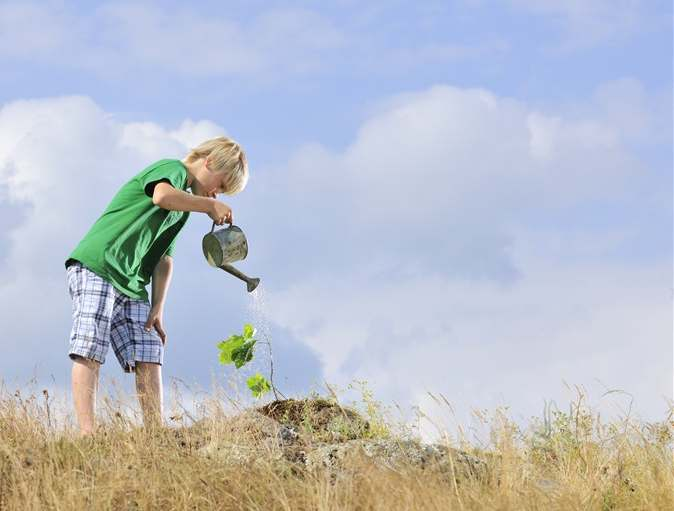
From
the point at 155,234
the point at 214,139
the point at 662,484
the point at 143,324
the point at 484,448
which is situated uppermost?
the point at 214,139

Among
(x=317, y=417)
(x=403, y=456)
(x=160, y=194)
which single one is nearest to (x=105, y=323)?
(x=160, y=194)

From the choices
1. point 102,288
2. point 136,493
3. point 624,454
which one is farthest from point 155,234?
point 624,454

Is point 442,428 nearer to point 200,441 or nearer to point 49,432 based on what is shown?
point 200,441

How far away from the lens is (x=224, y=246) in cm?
616

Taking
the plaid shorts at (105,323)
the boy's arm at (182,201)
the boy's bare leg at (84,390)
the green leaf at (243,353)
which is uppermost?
the boy's arm at (182,201)

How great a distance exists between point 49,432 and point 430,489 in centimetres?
253

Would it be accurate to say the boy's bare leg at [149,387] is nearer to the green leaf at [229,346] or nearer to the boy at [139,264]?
the boy at [139,264]

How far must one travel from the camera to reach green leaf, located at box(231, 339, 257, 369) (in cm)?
780

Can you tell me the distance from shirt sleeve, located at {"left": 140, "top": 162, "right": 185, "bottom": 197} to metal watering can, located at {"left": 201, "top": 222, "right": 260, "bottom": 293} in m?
0.45

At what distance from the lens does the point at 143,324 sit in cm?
607

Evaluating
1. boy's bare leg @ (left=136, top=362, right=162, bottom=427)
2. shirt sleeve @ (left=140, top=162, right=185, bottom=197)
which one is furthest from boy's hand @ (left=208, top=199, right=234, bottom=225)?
boy's bare leg @ (left=136, top=362, right=162, bottom=427)

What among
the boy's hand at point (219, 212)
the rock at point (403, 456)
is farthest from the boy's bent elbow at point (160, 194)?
the rock at point (403, 456)

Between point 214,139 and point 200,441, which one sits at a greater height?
point 214,139

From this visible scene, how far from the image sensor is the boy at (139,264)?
18.9 feet
